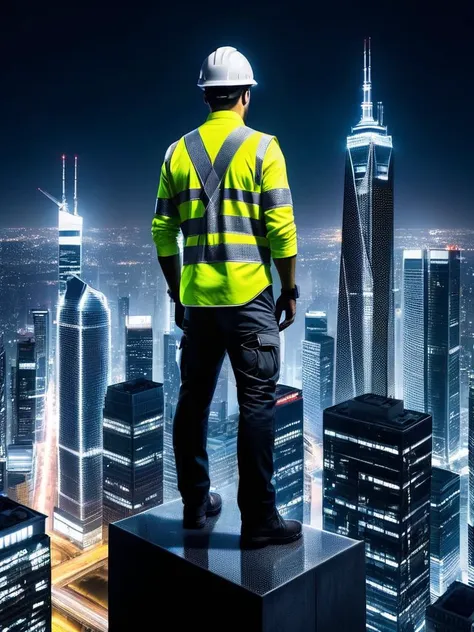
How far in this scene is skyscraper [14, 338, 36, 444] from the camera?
13.0 metres

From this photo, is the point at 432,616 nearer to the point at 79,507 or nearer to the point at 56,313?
Answer: the point at 79,507

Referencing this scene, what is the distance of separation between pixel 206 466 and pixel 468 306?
11207 mm

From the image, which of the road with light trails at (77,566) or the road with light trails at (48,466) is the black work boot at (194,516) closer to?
the road with light trails at (77,566)

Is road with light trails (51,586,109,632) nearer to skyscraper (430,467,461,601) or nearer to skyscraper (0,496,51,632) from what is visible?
skyscraper (0,496,51,632)

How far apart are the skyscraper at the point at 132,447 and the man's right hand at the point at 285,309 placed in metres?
9.33

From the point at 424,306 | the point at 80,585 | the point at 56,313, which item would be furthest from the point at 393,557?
the point at 56,313

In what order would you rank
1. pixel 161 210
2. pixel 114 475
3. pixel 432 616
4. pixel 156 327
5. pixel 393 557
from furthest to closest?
pixel 156 327 < pixel 114 475 < pixel 393 557 < pixel 432 616 < pixel 161 210

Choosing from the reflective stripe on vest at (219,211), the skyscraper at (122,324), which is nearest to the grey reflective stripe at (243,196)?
the reflective stripe on vest at (219,211)

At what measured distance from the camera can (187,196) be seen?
1564mm

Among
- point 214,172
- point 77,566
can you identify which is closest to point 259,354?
point 214,172

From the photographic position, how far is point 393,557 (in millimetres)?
8695

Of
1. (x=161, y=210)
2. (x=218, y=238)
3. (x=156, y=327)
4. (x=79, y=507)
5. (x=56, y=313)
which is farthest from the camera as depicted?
(x=156, y=327)

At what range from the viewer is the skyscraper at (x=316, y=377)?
49.1 ft

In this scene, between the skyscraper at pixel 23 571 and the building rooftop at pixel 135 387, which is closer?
the skyscraper at pixel 23 571
